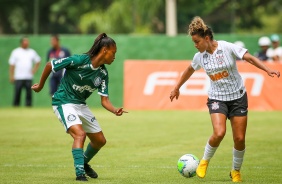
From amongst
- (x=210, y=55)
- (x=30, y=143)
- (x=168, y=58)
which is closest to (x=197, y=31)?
(x=210, y=55)

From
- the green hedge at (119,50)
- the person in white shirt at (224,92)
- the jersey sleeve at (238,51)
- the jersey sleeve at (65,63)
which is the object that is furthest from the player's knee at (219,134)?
the green hedge at (119,50)

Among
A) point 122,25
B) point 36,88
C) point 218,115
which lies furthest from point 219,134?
point 122,25

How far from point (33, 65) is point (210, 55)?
1718 centimetres

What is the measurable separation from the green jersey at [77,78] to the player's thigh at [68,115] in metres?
0.08

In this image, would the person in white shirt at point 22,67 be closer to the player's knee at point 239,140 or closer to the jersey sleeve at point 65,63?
the jersey sleeve at point 65,63

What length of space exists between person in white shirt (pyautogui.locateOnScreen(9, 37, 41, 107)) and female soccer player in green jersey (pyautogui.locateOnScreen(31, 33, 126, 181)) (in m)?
15.1

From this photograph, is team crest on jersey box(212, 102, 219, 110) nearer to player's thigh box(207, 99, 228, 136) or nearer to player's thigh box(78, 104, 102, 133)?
player's thigh box(207, 99, 228, 136)

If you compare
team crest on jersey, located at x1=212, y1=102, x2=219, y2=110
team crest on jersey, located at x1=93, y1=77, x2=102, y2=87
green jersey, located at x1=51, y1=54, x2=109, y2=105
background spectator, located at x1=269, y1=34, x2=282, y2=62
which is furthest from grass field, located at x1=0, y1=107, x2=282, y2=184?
background spectator, located at x1=269, y1=34, x2=282, y2=62

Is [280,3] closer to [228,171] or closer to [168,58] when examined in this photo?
[168,58]

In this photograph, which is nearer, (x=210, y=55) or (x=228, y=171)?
(x=210, y=55)

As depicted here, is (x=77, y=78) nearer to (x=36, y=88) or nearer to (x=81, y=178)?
(x=36, y=88)

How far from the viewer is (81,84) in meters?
10.6

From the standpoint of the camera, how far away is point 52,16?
40.6 metres

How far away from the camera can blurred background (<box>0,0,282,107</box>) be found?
27.0m
